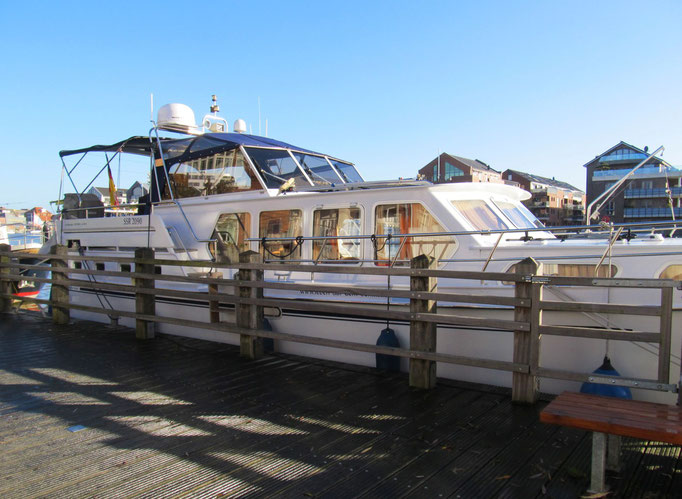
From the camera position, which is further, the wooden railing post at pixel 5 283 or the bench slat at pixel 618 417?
the wooden railing post at pixel 5 283

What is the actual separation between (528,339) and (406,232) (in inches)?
83.1

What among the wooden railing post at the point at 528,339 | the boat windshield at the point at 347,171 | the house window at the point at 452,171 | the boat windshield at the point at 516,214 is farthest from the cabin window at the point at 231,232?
the house window at the point at 452,171

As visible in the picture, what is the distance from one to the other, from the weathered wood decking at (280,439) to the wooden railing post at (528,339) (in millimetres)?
167

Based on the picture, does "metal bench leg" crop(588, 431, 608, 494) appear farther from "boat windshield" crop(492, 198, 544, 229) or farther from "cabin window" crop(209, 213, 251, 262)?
"cabin window" crop(209, 213, 251, 262)

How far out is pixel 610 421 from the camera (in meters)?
2.85

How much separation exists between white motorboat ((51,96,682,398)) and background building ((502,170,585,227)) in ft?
234

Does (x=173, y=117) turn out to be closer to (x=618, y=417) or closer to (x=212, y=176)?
(x=212, y=176)

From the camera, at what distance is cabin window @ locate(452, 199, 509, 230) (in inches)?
236

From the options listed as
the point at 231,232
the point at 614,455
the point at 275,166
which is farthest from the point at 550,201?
the point at 614,455

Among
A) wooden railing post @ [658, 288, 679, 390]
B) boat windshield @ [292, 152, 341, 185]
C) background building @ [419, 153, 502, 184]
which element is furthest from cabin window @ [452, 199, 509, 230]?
background building @ [419, 153, 502, 184]

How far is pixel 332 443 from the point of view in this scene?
3.73m

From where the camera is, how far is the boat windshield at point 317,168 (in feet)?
26.6

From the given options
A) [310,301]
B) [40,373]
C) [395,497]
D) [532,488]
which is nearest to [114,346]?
[40,373]

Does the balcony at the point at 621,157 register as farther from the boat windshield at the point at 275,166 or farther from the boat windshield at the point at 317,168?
the boat windshield at the point at 275,166
